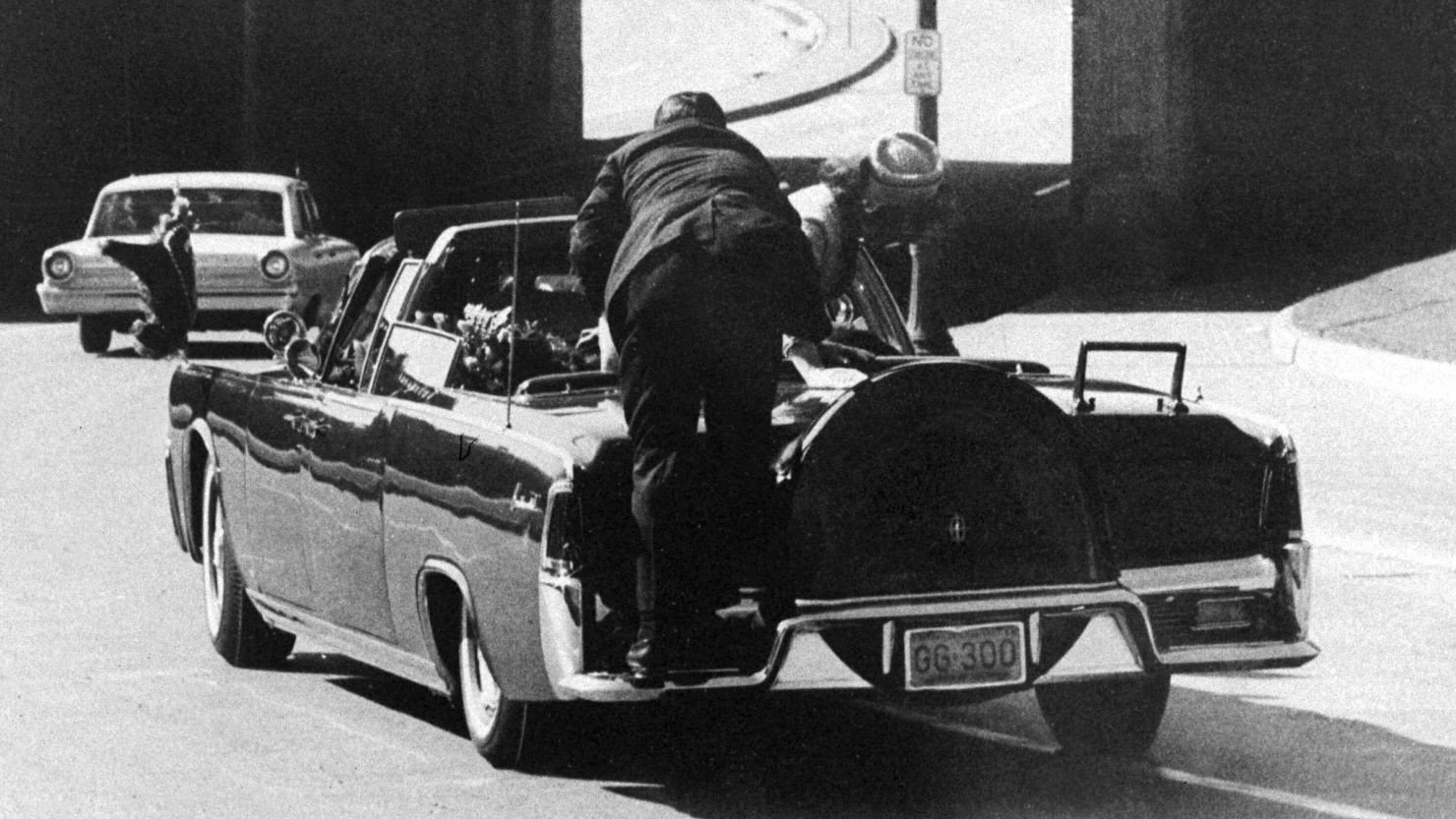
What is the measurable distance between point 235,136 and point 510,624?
36.0 metres

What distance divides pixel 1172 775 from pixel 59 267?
18225mm

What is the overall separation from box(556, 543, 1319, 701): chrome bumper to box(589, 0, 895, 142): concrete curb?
4785cm

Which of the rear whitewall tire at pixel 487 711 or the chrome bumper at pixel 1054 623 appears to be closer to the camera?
the chrome bumper at pixel 1054 623

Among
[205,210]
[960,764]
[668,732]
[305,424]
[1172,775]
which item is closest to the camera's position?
[1172,775]

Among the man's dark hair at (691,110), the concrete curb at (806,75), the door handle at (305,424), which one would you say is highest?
the man's dark hair at (691,110)

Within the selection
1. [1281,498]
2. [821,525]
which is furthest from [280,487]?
[1281,498]

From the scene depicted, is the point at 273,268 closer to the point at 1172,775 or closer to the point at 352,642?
the point at 352,642

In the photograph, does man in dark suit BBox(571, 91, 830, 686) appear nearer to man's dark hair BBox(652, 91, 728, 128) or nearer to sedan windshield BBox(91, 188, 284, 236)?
man's dark hair BBox(652, 91, 728, 128)

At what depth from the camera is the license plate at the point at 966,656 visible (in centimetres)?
692

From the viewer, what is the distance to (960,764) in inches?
310

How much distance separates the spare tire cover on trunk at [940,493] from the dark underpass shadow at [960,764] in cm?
47

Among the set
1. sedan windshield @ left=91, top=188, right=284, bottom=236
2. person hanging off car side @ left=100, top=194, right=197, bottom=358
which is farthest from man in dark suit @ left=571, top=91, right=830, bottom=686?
sedan windshield @ left=91, top=188, right=284, bottom=236

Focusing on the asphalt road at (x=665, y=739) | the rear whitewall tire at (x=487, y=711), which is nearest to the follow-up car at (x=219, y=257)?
the asphalt road at (x=665, y=739)

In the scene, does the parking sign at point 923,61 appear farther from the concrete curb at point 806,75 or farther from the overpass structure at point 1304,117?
the concrete curb at point 806,75
